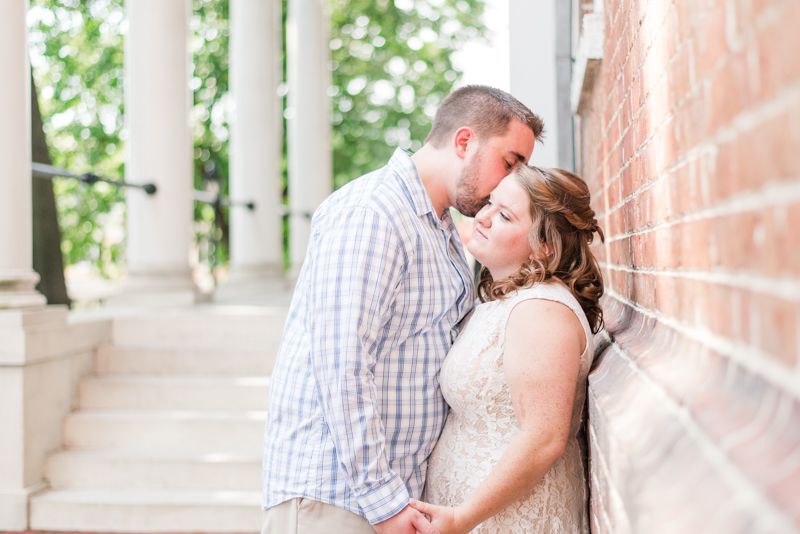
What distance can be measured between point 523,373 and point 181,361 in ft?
13.5

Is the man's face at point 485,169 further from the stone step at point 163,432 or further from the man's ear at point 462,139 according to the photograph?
the stone step at point 163,432

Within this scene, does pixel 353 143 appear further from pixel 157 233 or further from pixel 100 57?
pixel 157 233

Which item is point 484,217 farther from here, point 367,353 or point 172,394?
point 172,394

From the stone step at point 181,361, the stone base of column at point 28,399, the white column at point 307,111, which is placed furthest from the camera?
the white column at point 307,111

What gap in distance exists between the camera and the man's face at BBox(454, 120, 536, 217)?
251 cm

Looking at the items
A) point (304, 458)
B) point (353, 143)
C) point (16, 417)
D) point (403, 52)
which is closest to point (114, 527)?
point (16, 417)

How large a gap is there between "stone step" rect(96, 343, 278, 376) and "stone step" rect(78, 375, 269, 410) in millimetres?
233

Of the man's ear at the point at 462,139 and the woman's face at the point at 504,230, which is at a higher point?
the man's ear at the point at 462,139

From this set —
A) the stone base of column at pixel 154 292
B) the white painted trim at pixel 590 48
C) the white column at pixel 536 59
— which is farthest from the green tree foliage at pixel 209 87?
the white painted trim at pixel 590 48

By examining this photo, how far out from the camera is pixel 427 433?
7.57ft

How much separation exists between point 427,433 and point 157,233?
5339 millimetres

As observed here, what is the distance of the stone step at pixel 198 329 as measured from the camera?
5688 mm

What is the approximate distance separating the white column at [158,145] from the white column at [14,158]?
6.52ft

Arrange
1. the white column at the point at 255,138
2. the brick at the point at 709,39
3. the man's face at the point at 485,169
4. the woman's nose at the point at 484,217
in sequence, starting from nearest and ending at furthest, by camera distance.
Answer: the brick at the point at 709,39 → the woman's nose at the point at 484,217 → the man's face at the point at 485,169 → the white column at the point at 255,138
